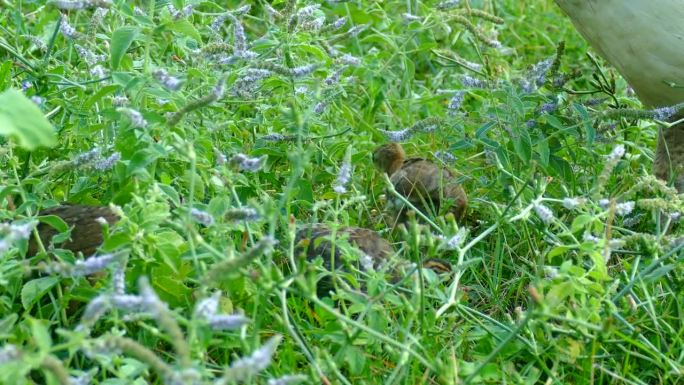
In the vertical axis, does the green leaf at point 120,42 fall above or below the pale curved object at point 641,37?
above

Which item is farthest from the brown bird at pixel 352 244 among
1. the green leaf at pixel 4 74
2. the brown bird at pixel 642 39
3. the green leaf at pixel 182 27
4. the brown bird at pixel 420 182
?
the green leaf at pixel 4 74

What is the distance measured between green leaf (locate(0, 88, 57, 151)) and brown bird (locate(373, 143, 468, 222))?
1.41 metres

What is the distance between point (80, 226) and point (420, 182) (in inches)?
41.7

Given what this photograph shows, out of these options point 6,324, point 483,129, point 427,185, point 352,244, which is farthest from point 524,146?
point 6,324

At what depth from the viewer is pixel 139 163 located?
6.79 ft

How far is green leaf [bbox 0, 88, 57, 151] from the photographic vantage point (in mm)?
1540

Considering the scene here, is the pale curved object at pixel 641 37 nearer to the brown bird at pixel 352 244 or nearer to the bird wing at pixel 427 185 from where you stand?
the bird wing at pixel 427 185

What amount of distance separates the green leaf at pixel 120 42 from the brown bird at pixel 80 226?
33cm

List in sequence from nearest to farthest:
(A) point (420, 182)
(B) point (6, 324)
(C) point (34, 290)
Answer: (B) point (6, 324) → (C) point (34, 290) → (A) point (420, 182)

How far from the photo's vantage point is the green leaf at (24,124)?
60.6 inches

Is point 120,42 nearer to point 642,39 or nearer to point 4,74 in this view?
point 4,74

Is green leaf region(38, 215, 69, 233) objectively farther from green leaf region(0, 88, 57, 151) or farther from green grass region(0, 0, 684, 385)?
green leaf region(0, 88, 57, 151)

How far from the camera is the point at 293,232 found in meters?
1.83

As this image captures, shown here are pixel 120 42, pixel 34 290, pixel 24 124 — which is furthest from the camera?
pixel 120 42
